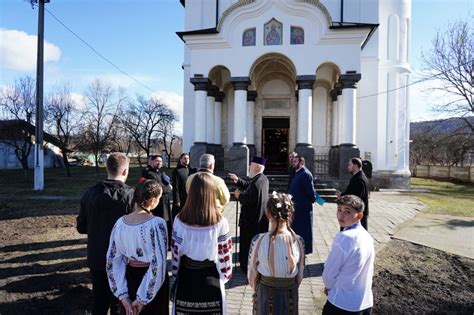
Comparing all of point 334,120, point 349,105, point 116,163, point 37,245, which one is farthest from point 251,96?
point 116,163

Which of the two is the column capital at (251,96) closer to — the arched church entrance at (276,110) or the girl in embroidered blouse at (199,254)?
the arched church entrance at (276,110)

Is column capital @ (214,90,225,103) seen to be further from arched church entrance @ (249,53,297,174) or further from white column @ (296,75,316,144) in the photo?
white column @ (296,75,316,144)

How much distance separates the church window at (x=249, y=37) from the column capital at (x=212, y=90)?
274 cm

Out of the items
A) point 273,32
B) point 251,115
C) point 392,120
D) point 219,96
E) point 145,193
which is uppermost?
point 273,32

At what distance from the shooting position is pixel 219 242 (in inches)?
107

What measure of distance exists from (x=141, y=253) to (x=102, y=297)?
1.07 m

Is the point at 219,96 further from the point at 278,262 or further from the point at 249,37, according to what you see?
the point at 278,262

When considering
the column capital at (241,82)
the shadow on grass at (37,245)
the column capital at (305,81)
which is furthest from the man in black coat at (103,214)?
the column capital at (305,81)

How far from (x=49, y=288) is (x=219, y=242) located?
3.32m

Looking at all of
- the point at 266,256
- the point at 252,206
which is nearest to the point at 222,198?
the point at 266,256

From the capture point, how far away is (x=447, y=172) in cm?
3164

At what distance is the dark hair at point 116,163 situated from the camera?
3303 mm

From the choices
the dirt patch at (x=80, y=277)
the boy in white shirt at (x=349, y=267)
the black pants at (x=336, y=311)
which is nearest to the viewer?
the boy in white shirt at (x=349, y=267)

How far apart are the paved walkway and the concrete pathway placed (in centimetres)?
34
